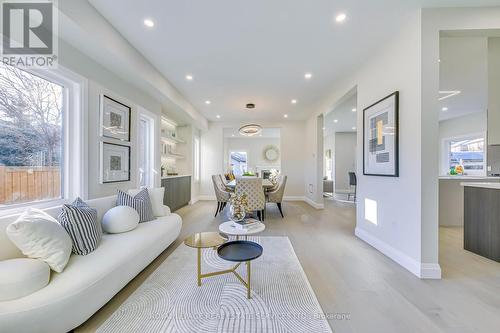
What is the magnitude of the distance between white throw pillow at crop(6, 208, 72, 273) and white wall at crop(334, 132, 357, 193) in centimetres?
990

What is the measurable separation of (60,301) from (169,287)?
889 millimetres

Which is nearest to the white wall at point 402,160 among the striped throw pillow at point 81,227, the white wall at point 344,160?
the striped throw pillow at point 81,227

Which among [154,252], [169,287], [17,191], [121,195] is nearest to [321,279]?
[169,287]

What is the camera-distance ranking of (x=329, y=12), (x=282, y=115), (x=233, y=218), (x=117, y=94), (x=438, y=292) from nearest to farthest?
1. (x=438, y=292)
2. (x=329, y=12)
3. (x=233, y=218)
4. (x=117, y=94)
5. (x=282, y=115)

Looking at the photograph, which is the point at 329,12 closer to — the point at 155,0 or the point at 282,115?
the point at 155,0

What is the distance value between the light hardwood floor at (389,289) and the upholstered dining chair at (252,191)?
115 cm

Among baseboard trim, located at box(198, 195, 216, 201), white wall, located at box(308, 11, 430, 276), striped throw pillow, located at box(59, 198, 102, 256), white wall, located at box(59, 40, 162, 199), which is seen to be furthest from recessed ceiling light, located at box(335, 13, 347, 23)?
baseboard trim, located at box(198, 195, 216, 201)

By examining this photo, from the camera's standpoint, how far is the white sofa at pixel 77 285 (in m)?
1.23

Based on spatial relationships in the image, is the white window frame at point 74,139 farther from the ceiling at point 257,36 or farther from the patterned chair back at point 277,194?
the patterned chair back at point 277,194

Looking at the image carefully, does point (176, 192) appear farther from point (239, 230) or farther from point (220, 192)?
point (239, 230)

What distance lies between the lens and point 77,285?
1425mm

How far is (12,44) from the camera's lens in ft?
6.51

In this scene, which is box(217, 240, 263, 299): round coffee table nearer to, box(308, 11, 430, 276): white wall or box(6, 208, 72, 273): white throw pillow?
box(6, 208, 72, 273): white throw pillow

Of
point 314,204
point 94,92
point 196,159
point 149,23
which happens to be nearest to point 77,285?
point 94,92
